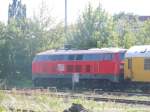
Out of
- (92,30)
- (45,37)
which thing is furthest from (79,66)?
(45,37)

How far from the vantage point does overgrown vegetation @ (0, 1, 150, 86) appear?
44.3 m

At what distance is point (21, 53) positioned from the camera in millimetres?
46219

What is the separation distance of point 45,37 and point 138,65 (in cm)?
1670

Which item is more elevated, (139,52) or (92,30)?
(92,30)

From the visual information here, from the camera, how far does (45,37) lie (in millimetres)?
47219

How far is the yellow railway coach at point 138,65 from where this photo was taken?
31.6 m

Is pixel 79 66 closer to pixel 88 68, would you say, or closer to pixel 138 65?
pixel 88 68

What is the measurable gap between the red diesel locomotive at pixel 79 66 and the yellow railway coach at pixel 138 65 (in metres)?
0.68

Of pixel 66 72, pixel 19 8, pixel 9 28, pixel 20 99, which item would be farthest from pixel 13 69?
pixel 20 99

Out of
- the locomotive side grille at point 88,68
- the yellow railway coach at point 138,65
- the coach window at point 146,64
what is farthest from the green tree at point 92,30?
the coach window at point 146,64

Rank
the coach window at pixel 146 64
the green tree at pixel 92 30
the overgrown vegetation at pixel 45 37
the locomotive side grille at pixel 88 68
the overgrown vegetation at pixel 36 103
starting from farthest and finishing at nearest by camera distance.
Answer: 1. the overgrown vegetation at pixel 45 37
2. the green tree at pixel 92 30
3. the locomotive side grille at pixel 88 68
4. the coach window at pixel 146 64
5. the overgrown vegetation at pixel 36 103

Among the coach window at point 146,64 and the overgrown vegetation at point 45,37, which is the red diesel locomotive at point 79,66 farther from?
the overgrown vegetation at point 45,37

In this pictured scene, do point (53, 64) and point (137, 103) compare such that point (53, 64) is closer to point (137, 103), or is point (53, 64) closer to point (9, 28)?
point (9, 28)

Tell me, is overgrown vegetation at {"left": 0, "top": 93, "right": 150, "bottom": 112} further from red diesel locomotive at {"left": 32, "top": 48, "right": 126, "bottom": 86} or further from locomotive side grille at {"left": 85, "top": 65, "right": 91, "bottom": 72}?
locomotive side grille at {"left": 85, "top": 65, "right": 91, "bottom": 72}
